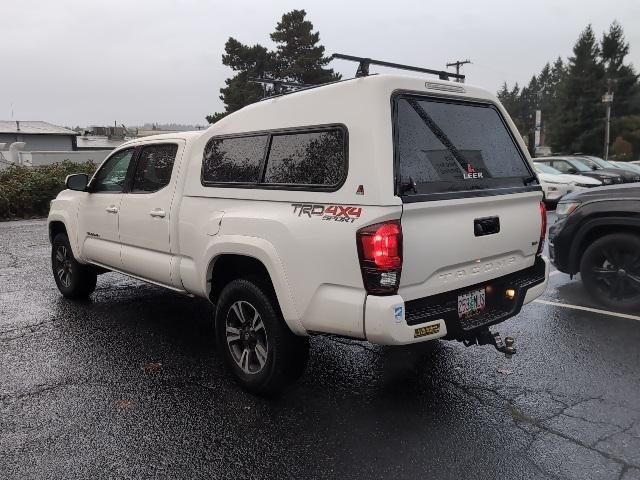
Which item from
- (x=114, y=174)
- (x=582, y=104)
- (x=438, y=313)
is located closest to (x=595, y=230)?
(x=438, y=313)

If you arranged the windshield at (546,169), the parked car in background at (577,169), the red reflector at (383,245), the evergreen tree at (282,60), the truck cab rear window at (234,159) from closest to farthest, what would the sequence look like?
1. the red reflector at (383,245)
2. the truck cab rear window at (234,159)
3. the windshield at (546,169)
4. the parked car in background at (577,169)
5. the evergreen tree at (282,60)

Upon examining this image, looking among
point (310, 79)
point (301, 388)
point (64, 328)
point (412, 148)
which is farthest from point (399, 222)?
point (310, 79)

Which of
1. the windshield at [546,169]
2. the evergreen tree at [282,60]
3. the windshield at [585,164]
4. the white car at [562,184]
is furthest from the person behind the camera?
the evergreen tree at [282,60]

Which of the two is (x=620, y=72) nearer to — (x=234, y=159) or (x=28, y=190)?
(x=28, y=190)

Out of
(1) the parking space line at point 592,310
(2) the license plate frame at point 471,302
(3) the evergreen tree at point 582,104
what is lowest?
(1) the parking space line at point 592,310

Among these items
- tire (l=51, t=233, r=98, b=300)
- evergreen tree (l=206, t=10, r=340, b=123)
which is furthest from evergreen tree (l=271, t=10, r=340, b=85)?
tire (l=51, t=233, r=98, b=300)

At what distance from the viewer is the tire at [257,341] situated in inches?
134

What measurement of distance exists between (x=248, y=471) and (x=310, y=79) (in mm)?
38477

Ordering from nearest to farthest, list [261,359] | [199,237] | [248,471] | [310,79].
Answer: [248,471], [261,359], [199,237], [310,79]

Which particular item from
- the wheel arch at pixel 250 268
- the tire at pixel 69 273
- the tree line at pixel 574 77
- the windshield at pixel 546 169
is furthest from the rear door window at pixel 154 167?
the tree line at pixel 574 77

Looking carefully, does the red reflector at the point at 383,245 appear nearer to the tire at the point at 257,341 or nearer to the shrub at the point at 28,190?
the tire at the point at 257,341

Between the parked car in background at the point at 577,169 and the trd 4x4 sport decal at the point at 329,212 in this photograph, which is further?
the parked car in background at the point at 577,169

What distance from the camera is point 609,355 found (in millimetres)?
4340

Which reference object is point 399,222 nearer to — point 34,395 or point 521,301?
point 521,301
